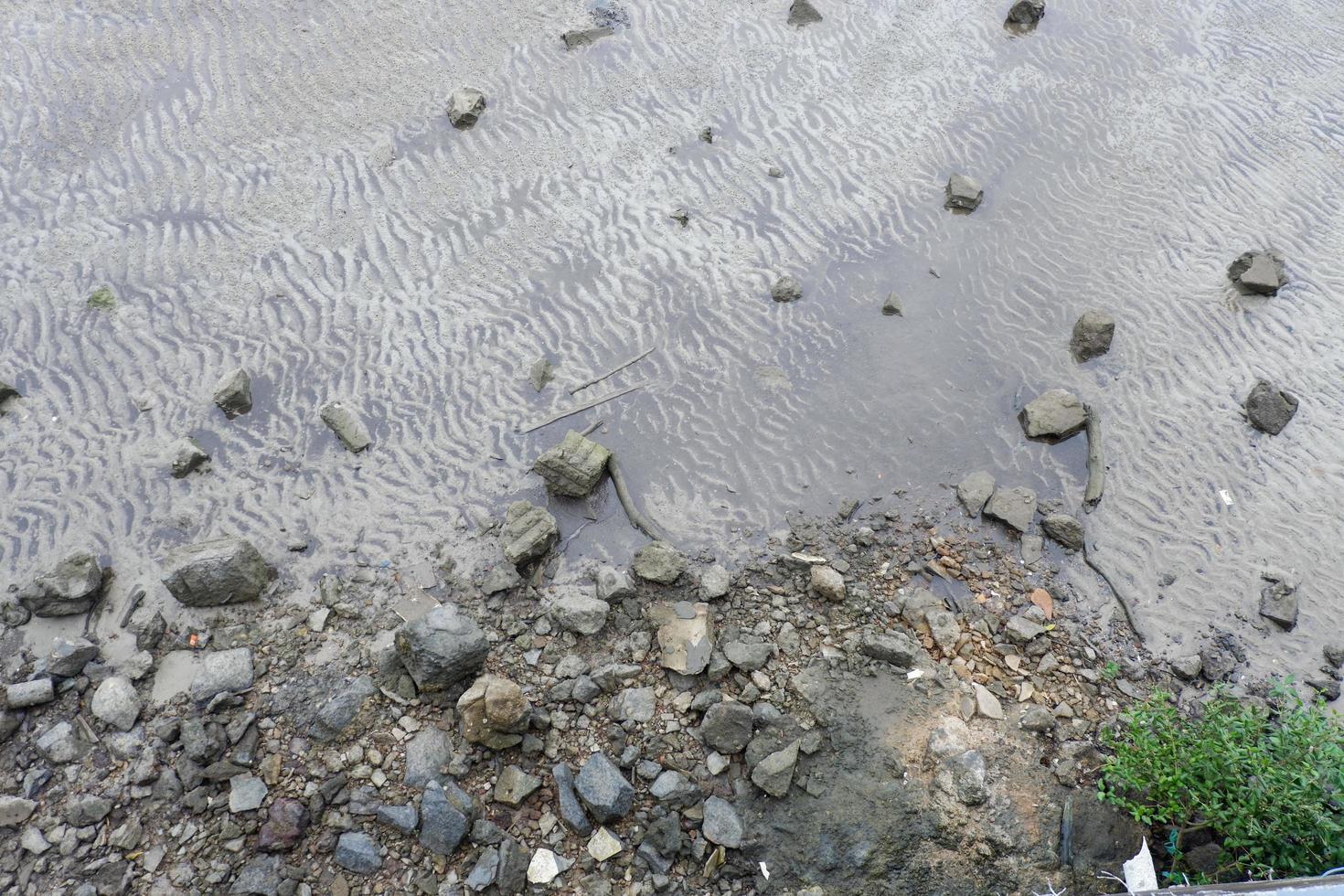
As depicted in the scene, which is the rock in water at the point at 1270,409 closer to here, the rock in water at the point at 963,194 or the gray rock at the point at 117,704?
the rock in water at the point at 963,194

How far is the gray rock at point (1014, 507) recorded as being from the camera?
21.4ft

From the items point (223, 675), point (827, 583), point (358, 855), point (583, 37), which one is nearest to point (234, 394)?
point (223, 675)

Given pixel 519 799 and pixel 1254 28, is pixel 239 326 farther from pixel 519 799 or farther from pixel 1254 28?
pixel 1254 28

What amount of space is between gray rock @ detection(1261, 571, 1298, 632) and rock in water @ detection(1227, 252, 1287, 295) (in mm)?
2821

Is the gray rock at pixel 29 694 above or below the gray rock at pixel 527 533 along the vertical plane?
below

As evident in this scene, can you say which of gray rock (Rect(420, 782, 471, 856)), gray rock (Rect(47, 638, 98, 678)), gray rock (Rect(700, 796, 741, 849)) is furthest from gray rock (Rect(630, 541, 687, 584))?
gray rock (Rect(47, 638, 98, 678))

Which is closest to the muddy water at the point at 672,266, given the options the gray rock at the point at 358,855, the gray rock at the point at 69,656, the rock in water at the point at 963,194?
the rock in water at the point at 963,194

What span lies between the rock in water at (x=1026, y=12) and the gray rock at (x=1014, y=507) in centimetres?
615

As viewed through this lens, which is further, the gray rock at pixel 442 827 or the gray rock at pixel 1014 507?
the gray rock at pixel 1014 507

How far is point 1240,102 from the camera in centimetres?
948

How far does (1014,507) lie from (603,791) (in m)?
3.58

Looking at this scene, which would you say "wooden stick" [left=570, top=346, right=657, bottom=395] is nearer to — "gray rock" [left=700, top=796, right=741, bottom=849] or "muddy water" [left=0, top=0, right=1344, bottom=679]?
"muddy water" [left=0, top=0, right=1344, bottom=679]

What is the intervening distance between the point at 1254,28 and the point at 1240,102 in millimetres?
1487

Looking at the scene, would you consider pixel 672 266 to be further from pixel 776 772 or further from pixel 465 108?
pixel 776 772
